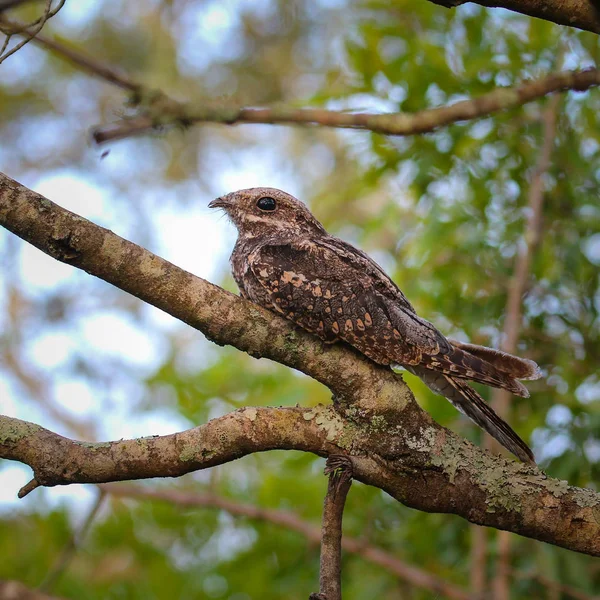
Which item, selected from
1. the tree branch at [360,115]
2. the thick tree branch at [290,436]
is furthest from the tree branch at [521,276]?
the thick tree branch at [290,436]

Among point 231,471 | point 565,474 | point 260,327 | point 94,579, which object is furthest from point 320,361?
point 94,579

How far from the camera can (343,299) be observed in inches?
108

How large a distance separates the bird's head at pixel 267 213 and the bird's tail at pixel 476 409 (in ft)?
2.76

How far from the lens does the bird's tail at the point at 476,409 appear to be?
2.59 meters

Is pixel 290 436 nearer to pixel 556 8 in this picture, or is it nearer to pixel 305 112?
pixel 556 8

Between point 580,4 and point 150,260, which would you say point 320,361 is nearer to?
point 150,260

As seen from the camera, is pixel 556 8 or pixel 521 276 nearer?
pixel 556 8

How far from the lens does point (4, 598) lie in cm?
293

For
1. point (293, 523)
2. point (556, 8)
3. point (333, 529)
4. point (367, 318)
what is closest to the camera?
point (556, 8)

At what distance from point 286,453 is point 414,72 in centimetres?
261

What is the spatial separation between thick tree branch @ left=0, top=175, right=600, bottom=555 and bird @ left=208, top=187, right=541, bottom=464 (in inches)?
5.6

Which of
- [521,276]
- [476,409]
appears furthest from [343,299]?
[521,276]

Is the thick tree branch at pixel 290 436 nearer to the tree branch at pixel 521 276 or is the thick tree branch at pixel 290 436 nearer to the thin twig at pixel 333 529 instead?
the thin twig at pixel 333 529

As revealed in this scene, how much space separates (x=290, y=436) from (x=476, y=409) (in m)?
0.89
